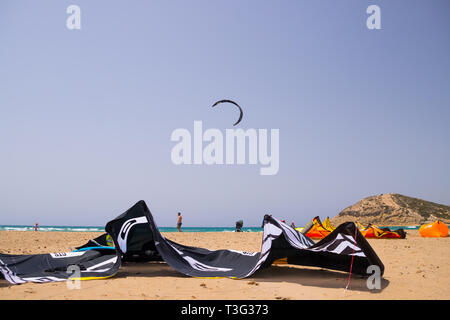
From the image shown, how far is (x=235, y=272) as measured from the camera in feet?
20.1

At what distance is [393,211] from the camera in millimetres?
32031

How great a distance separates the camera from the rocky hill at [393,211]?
3056cm

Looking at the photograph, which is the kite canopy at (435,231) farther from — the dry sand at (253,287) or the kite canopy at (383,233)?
the dry sand at (253,287)

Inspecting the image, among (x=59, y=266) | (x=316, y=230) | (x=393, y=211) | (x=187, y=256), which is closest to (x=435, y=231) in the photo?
(x=316, y=230)

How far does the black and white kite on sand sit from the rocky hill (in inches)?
1042

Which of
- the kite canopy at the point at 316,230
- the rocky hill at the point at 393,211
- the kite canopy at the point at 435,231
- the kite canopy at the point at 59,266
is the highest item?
the kite canopy at the point at 59,266

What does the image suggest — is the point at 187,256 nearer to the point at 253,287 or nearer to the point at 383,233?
the point at 253,287

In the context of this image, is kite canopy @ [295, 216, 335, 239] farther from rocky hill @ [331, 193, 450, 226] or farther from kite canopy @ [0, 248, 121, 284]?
rocky hill @ [331, 193, 450, 226]

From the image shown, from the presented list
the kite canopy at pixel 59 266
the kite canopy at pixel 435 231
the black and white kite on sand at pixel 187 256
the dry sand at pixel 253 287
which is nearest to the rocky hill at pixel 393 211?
the kite canopy at pixel 435 231

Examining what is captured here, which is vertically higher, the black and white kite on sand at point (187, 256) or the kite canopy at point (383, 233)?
the black and white kite on sand at point (187, 256)

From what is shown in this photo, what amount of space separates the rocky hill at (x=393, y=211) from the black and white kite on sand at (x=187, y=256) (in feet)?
86.9
